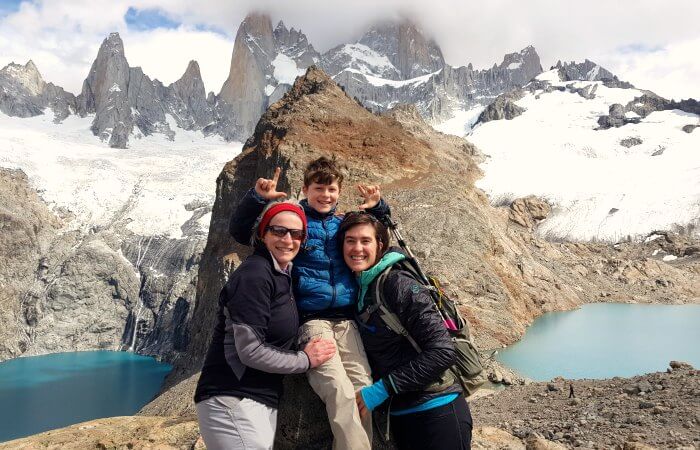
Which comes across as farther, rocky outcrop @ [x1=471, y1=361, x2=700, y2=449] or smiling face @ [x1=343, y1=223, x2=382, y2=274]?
rocky outcrop @ [x1=471, y1=361, x2=700, y2=449]

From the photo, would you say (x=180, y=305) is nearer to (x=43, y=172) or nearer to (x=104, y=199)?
(x=104, y=199)

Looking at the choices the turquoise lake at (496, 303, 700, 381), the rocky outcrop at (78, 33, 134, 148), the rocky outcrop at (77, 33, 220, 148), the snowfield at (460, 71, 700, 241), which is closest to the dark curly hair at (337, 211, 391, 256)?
the turquoise lake at (496, 303, 700, 381)

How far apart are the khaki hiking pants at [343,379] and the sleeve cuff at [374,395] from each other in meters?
0.11

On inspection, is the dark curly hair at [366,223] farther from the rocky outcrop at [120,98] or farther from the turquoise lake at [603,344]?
the rocky outcrop at [120,98]

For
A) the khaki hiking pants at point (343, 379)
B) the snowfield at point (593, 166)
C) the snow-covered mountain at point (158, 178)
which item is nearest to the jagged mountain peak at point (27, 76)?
the snow-covered mountain at point (158, 178)

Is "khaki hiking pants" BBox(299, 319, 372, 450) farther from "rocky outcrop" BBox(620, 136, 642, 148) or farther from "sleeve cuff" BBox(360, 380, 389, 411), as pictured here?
"rocky outcrop" BBox(620, 136, 642, 148)

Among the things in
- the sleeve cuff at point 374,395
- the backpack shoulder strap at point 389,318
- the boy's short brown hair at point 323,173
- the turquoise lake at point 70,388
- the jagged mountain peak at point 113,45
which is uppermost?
the jagged mountain peak at point 113,45

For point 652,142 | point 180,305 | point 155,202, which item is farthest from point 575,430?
point 652,142

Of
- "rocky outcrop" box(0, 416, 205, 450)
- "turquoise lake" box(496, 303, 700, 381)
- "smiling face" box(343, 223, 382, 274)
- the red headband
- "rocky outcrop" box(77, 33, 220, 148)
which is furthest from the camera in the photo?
"rocky outcrop" box(77, 33, 220, 148)

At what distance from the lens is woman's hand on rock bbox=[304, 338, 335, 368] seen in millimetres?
4320

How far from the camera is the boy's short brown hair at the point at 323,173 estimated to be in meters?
5.22

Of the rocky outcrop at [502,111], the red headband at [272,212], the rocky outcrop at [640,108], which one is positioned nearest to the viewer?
the red headband at [272,212]

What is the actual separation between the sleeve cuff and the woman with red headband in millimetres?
411

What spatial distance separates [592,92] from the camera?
193 m
